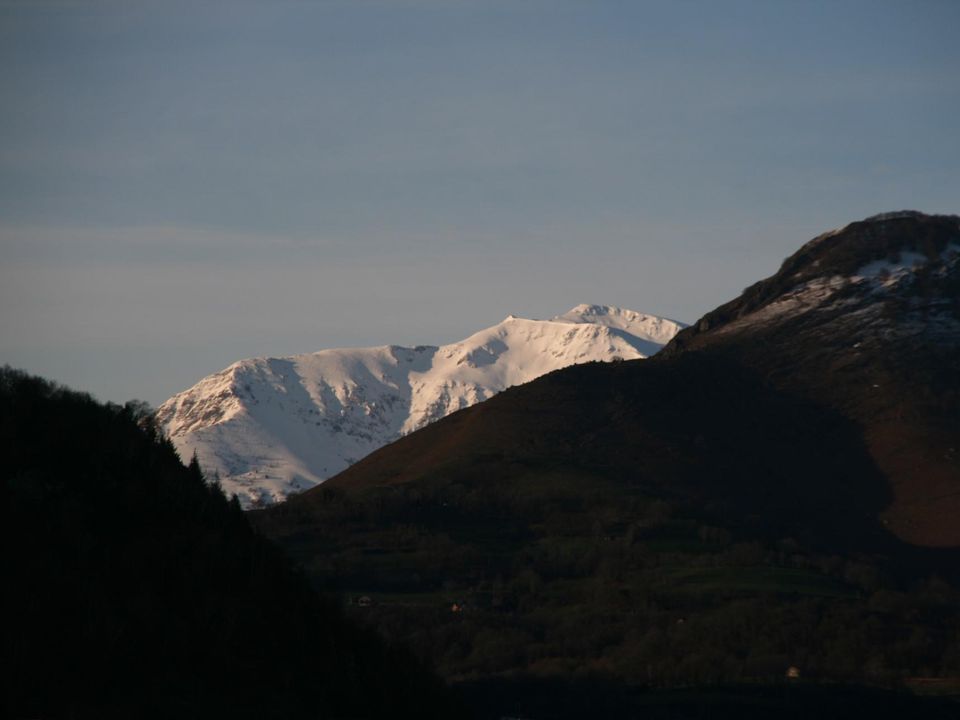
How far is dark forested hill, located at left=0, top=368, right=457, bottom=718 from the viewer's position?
101812mm

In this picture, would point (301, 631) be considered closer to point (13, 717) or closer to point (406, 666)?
point (406, 666)

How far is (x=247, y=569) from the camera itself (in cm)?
12594

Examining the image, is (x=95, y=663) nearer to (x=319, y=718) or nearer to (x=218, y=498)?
(x=319, y=718)

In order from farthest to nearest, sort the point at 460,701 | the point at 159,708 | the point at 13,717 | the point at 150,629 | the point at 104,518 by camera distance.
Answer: the point at 460,701
the point at 104,518
the point at 150,629
the point at 159,708
the point at 13,717

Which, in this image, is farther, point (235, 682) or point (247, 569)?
point (247, 569)

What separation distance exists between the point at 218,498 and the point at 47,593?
92.7 ft

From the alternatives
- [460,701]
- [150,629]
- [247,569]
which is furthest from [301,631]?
[460,701]

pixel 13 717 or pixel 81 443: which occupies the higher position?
pixel 81 443

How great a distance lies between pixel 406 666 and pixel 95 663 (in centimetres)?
3881

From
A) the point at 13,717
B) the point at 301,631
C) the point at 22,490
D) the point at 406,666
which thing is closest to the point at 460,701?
the point at 406,666

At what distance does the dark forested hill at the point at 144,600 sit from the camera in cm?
10181

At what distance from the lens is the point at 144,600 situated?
112 meters

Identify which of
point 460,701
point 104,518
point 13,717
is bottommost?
point 460,701

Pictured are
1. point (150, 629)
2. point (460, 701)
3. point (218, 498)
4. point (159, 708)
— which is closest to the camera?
point (159, 708)
